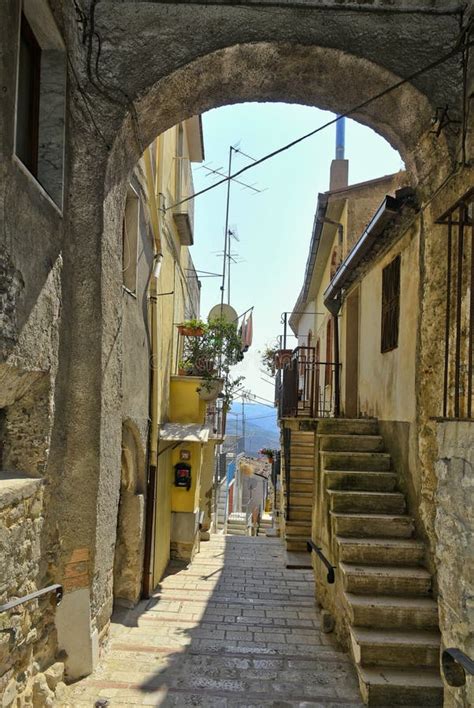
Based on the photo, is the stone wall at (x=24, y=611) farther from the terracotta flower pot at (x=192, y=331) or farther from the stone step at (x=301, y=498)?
the stone step at (x=301, y=498)

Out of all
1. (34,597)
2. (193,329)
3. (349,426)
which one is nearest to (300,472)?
(193,329)

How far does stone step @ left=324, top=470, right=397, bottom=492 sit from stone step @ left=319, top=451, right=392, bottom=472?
0.29 metres

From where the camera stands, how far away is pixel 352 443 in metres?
7.64

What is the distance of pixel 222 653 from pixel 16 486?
10.1 feet

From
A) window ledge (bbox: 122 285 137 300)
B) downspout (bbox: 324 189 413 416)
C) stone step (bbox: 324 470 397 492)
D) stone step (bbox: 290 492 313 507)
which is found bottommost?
stone step (bbox: 290 492 313 507)

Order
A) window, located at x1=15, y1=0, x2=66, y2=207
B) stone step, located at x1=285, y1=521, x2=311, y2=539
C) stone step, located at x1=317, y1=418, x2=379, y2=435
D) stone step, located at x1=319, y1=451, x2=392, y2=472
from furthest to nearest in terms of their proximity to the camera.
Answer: stone step, located at x1=285, y1=521, x2=311, y2=539, stone step, located at x1=317, y1=418, x2=379, y2=435, stone step, located at x1=319, y1=451, x2=392, y2=472, window, located at x1=15, y1=0, x2=66, y2=207

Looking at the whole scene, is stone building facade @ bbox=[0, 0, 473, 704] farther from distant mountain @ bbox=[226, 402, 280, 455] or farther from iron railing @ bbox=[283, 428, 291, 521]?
distant mountain @ bbox=[226, 402, 280, 455]

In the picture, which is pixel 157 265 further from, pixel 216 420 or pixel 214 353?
pixel 216 420

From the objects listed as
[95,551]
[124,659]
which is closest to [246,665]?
[124,659]

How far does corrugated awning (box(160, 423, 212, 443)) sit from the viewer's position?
848 centimetres

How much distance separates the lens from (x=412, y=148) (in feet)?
19.0

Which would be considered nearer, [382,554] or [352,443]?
[382,554]

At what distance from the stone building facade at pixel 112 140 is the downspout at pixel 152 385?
189 centimetres

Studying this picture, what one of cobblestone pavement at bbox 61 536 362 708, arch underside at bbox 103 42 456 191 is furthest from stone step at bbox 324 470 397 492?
arch underside at bbox 103 42 456 191
